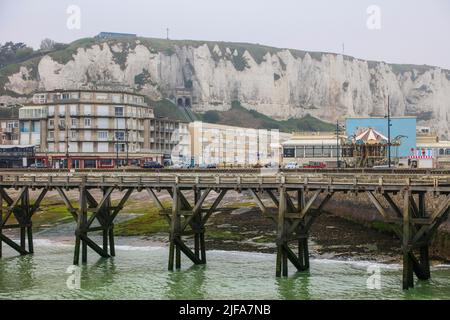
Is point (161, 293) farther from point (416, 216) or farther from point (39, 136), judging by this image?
point (39, 136)

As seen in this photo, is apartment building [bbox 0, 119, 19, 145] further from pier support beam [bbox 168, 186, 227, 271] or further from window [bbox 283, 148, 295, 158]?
pier support beam [bbox 168, 186, 227, 271]

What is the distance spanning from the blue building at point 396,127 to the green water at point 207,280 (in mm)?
76929

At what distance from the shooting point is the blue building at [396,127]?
119875mm

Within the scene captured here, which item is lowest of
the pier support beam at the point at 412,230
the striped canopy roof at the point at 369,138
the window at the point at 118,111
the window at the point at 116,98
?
the pier support beam at the point at 412,230

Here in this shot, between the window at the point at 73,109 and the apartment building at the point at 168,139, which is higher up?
the window at the point at 73,109

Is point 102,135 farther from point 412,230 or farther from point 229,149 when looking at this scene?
point 412,230

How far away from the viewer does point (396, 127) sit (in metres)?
122

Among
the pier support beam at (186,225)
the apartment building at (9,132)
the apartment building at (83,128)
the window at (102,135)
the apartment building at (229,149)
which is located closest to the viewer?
the pier support beam at (186,225)

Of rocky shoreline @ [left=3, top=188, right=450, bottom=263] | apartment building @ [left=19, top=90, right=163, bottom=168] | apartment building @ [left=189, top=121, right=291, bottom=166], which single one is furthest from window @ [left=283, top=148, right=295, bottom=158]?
rocky shoreline @ [left=3, top=188, right=450, bottom=263]

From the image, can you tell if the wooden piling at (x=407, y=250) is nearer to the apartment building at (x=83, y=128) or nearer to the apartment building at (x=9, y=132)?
the apartment building at (x=83, y=128)

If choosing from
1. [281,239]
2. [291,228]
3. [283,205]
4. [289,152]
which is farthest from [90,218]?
[289,152]

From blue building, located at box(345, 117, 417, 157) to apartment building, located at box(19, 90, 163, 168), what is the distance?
42429mm

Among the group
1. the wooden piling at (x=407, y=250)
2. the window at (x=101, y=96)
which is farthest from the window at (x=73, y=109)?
the wooden piling at (x=407, y=250)

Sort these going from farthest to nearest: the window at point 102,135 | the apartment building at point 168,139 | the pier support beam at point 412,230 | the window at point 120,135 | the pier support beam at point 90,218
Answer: the apartment building at point 168,139 < the window at point 120,135 < the window at point 102,135 < the pier support beam at point 90,218 < the pier support beam at point 412,230
